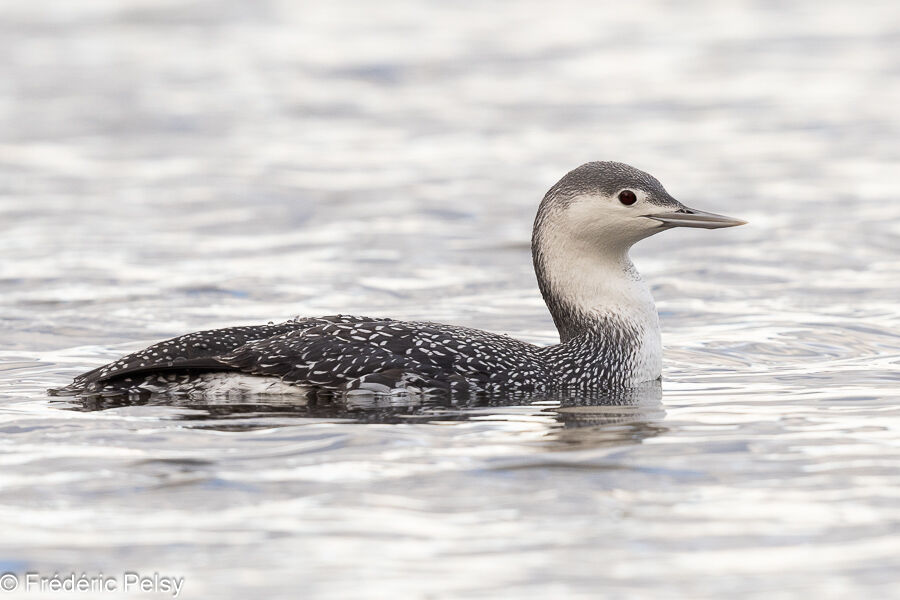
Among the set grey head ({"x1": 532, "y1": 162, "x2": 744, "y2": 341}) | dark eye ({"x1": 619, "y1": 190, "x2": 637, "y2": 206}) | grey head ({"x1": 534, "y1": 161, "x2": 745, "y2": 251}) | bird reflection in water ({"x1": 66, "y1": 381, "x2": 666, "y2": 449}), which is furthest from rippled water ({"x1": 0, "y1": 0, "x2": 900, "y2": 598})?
dark eye ({"x1": 619, "y1": 190, "x2": 637, "y2": 206})

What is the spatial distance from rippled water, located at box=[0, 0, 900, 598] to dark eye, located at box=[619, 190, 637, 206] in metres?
0.99

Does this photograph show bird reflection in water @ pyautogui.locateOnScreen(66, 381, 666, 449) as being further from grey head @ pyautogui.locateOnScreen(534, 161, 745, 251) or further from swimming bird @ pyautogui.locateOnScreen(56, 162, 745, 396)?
grey head @ pyautogui.locateOnScreen(534, 161, 745, 251)

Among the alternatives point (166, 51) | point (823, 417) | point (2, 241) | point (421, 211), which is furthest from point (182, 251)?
point (166, 51)

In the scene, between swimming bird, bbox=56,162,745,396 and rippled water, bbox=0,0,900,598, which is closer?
rippled water, bbox=0,0,900,598

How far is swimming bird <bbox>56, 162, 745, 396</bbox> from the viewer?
7.91m

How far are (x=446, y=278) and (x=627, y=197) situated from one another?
146 inches

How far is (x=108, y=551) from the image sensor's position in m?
5.93

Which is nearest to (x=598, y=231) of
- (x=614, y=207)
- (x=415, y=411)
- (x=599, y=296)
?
(x=614, y=207)

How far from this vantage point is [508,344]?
8430 millimetres

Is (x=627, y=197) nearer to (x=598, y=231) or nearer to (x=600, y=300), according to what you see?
(x=598, y=231)

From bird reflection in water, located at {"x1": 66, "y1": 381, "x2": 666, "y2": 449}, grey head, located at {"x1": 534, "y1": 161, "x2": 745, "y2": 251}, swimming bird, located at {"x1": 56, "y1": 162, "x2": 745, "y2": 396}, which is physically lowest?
bird reflection in water, located at {"x1": 66, "y1": 381, "x2": 666, "y2": 449}

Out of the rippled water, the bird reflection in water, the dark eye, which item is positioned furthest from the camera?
the dark eye

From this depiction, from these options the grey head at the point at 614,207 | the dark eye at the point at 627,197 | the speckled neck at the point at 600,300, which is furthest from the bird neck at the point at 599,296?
the dark eye at the point at 627,197

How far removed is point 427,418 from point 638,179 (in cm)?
182
